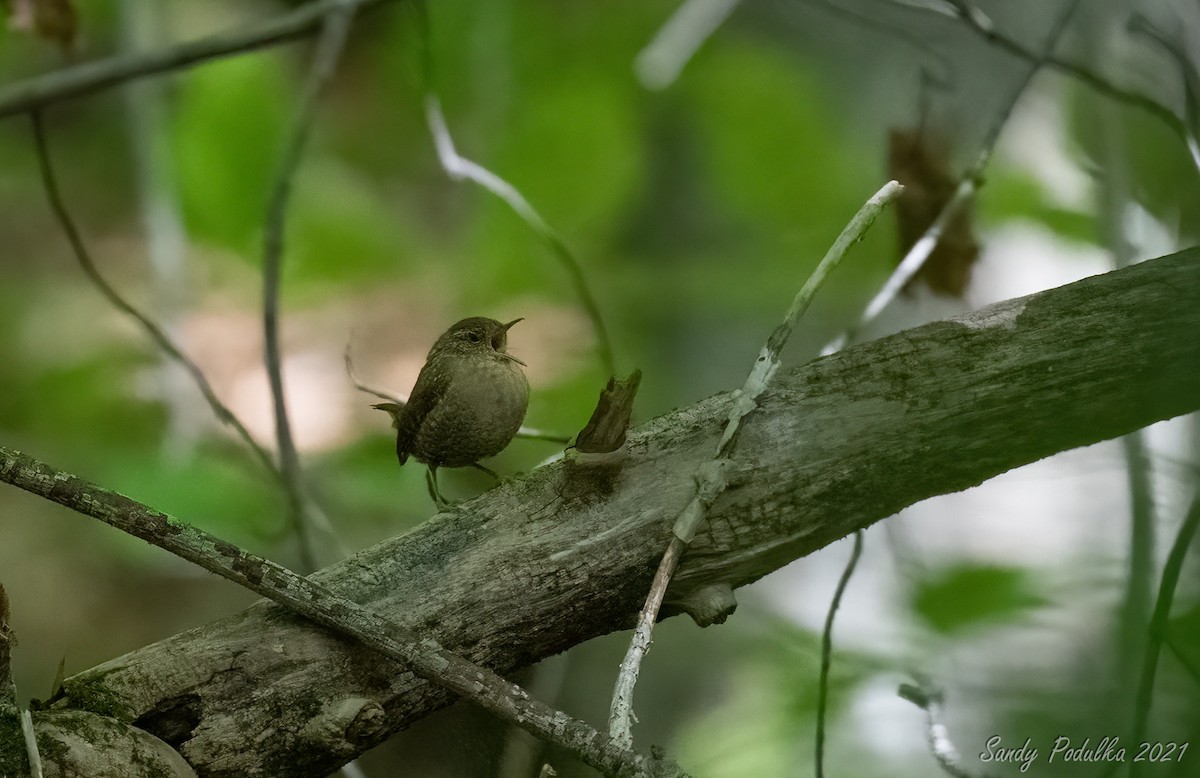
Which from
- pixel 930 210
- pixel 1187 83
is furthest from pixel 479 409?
pixel 1187 83

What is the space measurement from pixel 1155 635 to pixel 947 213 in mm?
1039

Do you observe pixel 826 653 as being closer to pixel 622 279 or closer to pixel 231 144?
pixel 622 279

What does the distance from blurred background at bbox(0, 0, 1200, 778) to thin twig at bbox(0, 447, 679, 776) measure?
0.27 m

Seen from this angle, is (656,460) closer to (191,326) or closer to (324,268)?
(324,268)

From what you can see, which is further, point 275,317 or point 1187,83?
point 275,317

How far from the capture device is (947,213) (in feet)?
4.62

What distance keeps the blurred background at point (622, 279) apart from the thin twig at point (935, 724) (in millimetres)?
15

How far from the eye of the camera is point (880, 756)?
0.99 metres

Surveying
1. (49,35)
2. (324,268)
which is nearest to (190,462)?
(324,268)

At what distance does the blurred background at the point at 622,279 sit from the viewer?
0.96 meters

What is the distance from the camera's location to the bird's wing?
3.76 feet

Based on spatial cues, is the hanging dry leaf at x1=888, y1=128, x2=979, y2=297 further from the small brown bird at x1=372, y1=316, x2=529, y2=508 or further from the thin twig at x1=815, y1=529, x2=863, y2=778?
the small brown bird at x1=372, y1=316, x2=529, y2=508

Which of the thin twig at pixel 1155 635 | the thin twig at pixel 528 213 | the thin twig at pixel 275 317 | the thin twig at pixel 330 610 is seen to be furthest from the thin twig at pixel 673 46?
the thin twig at pixel 1155 635

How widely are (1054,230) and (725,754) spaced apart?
0.94m
